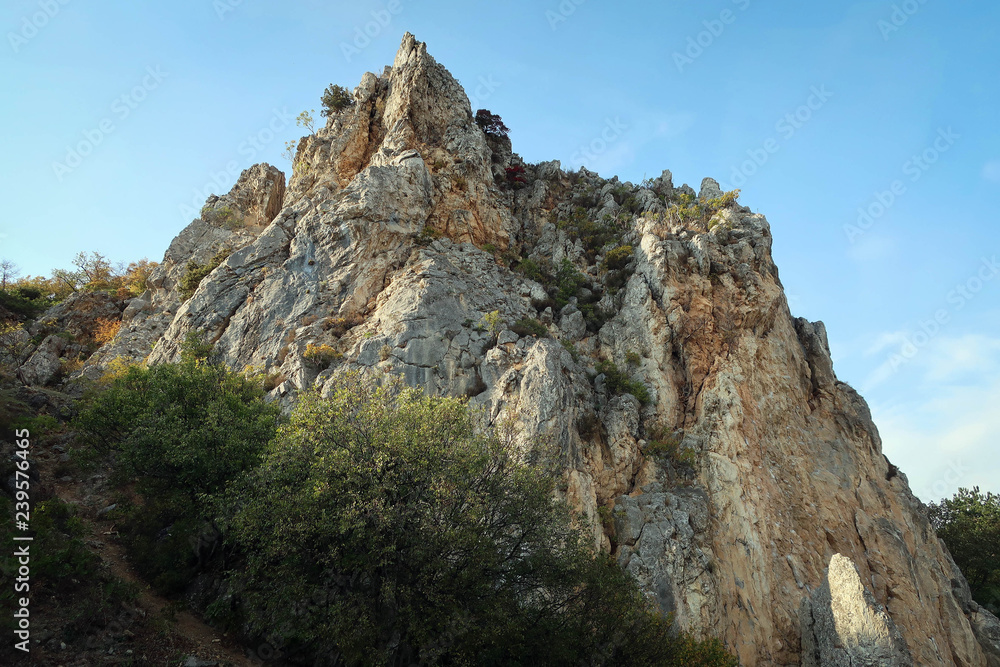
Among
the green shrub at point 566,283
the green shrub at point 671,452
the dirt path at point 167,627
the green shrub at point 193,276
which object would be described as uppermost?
the green shrub at point 566,283

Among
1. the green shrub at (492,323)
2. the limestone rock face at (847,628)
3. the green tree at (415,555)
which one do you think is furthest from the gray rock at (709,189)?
the green tree at (415,555)

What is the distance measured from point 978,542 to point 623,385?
3698 cm

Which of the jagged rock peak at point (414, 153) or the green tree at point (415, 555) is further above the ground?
the jagged rock peak at point (414, 153)

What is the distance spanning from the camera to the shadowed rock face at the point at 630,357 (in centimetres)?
2611

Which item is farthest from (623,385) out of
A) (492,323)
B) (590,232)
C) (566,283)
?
(590,232)

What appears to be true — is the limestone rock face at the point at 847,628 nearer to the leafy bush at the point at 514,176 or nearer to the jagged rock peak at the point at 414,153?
the jagged rock peak at the point at 414,153

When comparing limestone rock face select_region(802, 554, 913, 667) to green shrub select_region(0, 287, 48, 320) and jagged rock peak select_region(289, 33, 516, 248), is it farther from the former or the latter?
green shrub select_region(0, 287, 48, 320)

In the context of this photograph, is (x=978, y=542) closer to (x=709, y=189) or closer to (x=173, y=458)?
(x=709, y=189)

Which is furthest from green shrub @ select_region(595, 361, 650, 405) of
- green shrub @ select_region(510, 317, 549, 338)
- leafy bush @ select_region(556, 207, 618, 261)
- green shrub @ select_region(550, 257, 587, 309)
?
leafy bush @ select_region(556, 207, 618, 261)

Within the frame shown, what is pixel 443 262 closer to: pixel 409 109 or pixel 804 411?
pixel 409 109

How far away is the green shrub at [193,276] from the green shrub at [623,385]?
100 feet

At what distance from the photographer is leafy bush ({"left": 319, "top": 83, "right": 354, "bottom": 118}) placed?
49406 mm

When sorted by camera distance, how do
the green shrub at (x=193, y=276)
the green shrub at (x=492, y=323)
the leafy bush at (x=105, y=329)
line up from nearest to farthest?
the green shrub at (x=492, y=323) < the green shrub at (x=193, y=276) < the leafy bush at (x=105, y=329)

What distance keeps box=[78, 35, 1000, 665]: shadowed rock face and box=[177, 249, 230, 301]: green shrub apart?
4.41ft
